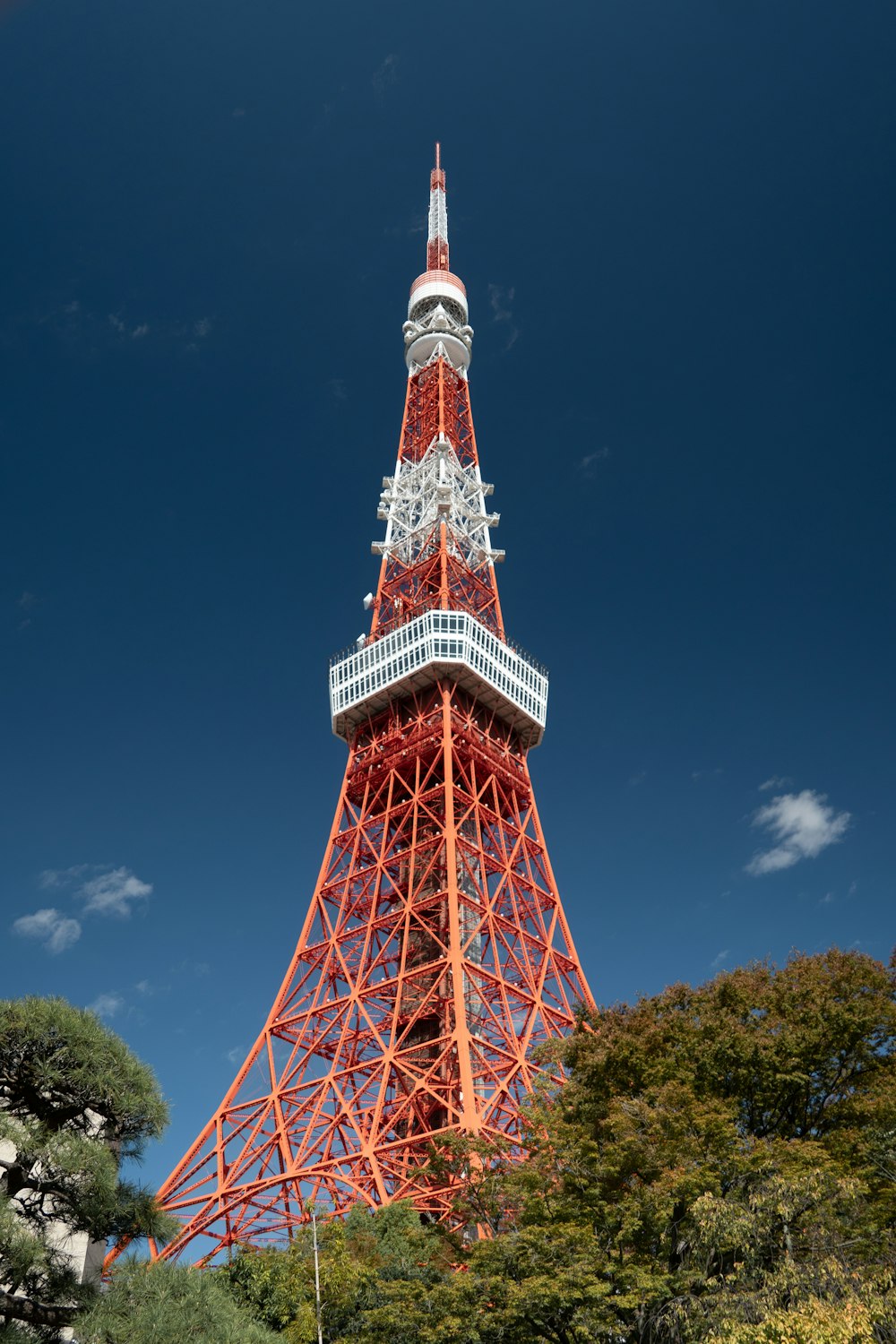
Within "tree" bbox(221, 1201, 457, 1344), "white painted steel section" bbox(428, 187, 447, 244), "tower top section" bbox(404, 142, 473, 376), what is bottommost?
"tree" bbox(221, 1201, 457, 1344)

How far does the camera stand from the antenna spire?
4366 cm

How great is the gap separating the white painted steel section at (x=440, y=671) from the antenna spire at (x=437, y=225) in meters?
17.8

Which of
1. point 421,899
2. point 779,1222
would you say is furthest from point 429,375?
point 779,1222

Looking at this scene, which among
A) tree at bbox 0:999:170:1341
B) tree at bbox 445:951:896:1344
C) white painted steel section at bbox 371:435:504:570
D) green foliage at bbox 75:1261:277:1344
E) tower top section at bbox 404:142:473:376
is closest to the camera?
green foliage at bbox 75:1261:277:1344

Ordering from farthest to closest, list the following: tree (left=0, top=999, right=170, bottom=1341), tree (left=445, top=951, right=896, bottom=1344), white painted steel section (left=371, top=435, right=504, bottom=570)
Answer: white painted steel section (left=371, top=435, right=504, bottom=570) → tree (left=445, top=951, right=896, bottom=1344) → tree (left=0, top=999, right=170, bottom=1341)

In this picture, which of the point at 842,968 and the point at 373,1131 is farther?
the point at 373,1131

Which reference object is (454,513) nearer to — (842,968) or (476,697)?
(476,697)

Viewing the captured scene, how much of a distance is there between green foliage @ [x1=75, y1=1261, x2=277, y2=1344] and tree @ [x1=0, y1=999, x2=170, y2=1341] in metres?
0.36

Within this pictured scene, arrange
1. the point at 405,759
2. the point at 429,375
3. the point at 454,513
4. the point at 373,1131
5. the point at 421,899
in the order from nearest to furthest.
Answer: the point at 373,1131
the point at 421,899
the point at 405,759
the point at 454,513
the point at 429,375

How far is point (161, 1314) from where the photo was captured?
10.3 meters

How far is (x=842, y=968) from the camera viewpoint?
15656mm

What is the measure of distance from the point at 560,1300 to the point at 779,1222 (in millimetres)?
2637

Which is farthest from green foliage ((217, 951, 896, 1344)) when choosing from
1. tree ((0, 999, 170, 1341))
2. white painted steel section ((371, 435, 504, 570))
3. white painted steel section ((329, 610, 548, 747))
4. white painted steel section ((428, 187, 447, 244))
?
white painted steel section ((428, 187, 447, 244))

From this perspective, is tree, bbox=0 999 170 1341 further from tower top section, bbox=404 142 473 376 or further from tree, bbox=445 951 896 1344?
tower top section, bbox=404 142 473 376
